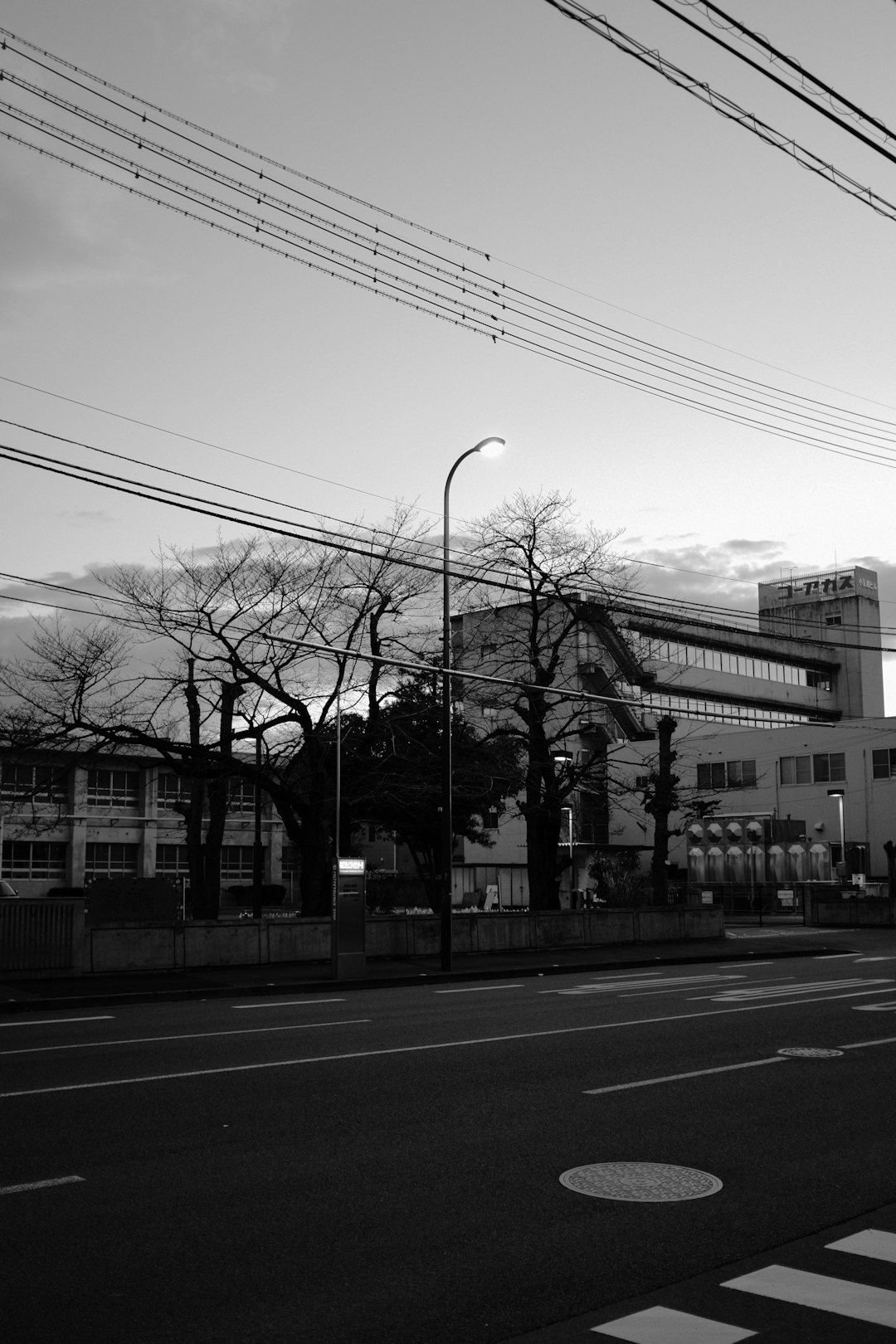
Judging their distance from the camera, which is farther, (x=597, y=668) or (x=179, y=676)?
(x=597, y=668)

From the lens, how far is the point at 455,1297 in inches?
213

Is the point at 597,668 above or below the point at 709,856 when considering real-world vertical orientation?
above

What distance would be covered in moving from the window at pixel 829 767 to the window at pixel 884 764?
193cm

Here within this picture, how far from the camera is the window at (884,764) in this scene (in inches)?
2721

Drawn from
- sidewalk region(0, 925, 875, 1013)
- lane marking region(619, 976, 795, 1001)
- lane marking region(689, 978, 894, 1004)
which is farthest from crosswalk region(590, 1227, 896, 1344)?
sidewalk region(0, 925, 875, 1013)

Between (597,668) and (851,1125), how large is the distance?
32702 mm

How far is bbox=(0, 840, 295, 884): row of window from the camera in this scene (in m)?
70.1

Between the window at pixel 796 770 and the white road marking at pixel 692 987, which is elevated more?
the window at pixel 796 770

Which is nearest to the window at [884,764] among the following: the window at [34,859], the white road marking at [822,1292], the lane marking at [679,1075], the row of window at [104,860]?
the row of window at [104,860]

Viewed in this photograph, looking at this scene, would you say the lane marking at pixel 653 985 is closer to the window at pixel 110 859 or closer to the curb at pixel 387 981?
the curb at pixel 387 981

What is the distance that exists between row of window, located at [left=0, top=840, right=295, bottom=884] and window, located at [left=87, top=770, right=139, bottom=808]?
2431mm

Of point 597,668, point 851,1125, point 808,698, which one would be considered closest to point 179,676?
point 597,668

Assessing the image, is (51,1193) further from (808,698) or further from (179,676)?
(808,698)

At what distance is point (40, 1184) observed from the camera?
7250 millimetres
